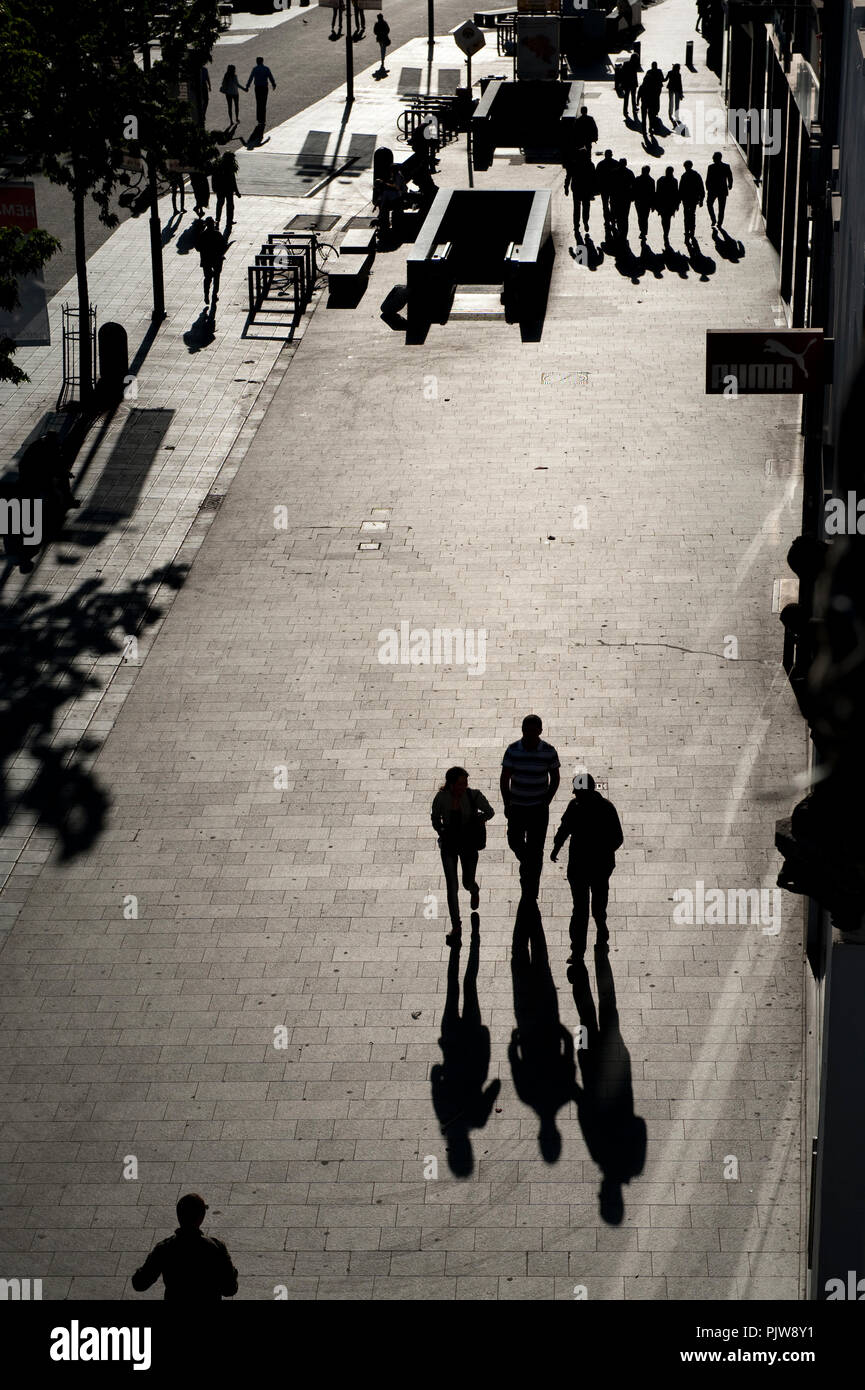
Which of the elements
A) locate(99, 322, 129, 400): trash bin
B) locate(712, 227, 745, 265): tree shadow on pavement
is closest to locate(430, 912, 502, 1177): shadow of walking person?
locate(99, 322, 129, 400): trash bin

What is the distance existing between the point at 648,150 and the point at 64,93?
19.2 m

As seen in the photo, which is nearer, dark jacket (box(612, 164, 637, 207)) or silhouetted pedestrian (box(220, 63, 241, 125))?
dark jacket (box(612, 164, 637, 207))

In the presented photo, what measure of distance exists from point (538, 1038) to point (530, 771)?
5.99 feet

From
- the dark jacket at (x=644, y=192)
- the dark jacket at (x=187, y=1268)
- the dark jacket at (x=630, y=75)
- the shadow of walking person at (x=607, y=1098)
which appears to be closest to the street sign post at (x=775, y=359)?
the shadow of walking person at (x=607, y=1098)

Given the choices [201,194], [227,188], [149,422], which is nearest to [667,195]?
[227,188]

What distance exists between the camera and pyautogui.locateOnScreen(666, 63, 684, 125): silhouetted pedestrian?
137ft

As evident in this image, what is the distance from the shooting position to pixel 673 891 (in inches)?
486

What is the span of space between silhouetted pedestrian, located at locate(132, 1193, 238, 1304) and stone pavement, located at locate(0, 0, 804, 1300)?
3.67 ft

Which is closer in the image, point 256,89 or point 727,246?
point 727,246

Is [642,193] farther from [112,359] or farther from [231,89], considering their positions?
[231,89]

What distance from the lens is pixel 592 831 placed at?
36.7 ft

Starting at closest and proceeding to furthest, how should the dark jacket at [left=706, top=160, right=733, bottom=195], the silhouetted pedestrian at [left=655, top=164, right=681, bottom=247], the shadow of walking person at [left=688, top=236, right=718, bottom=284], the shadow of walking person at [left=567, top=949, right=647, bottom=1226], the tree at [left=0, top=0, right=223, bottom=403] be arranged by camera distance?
the shadow of walking person at [left=567, top=949, right=647, bottom=1226]
the tree at [left=0, top=0, right=223, bottom=403]
the shadow of walking person at [left=688, top=236, right=718, bottom=284]
the silhouetted pedestrian at [left=655, top=164, right=681, bottom=247]
the dark jacket at [left=706, top=160, right=733, bottom=195]

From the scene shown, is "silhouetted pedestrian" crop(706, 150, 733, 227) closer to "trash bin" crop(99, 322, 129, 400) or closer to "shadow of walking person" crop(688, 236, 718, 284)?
"shadow of walking person" crop(688, 236, 718, 284)
